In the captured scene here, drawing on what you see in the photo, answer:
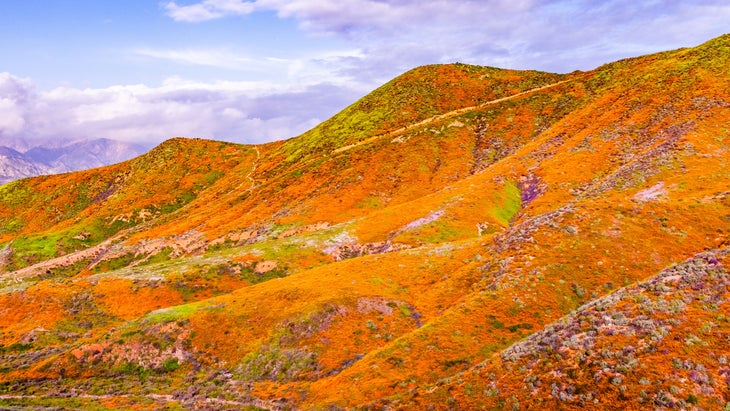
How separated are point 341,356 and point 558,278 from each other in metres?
19.0

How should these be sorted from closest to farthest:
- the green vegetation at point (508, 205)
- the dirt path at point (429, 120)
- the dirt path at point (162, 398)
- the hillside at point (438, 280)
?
the hillside at point (438, 280)
the dirt path at point (162, 398)
the green vegetation at point (508, 205)
the dirt path at point (429, 120)

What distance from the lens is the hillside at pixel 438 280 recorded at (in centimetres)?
2353

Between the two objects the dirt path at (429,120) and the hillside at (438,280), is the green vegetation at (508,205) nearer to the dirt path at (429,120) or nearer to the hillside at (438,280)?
the hillside at (438,280)

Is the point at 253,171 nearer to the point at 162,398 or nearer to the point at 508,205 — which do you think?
the point at 508,205

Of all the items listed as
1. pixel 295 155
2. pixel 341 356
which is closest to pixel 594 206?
pixel 341 356

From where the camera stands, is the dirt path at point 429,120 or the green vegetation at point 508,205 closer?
the green vegetation at point 508,205

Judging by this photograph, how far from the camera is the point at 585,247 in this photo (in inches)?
1553

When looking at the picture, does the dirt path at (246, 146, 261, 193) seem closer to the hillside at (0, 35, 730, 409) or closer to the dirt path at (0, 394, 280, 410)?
the hillside at (0, 35, 730, 409)

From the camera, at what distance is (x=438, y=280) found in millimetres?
44625

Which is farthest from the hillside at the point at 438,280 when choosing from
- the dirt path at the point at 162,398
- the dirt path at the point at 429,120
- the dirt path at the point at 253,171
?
the dirt path at the point at 429,120

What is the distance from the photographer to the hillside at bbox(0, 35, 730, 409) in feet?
77.2

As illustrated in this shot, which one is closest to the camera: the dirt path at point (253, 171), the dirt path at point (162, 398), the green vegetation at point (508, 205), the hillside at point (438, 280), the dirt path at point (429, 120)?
the hillside at point (438, 280)

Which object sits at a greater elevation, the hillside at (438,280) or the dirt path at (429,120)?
the dirt path at (429,120)

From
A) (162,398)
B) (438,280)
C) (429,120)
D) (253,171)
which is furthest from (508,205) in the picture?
(253,171)
